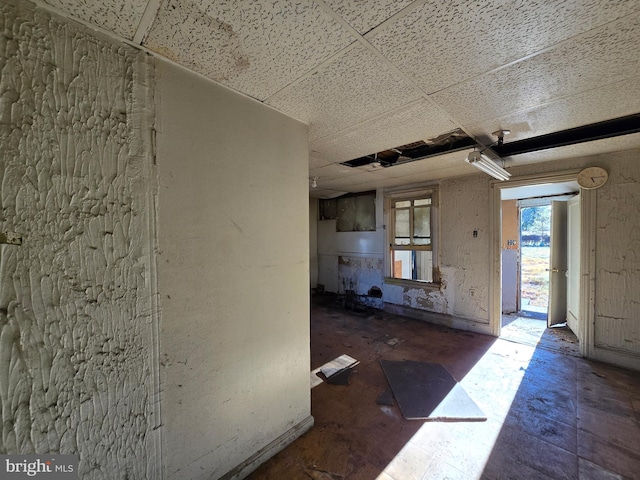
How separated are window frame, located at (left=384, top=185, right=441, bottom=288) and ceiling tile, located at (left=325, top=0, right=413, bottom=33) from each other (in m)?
3.55

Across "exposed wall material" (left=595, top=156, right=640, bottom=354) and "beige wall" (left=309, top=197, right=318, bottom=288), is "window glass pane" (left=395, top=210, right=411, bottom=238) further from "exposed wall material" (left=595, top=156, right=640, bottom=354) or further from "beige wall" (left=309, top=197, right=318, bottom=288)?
"exposed wall material" (left=595, top=156, right=640, bottom=354)

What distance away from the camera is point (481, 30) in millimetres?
1081

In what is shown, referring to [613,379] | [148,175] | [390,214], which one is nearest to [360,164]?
[390,214]

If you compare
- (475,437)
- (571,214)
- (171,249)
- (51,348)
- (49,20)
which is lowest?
(475,437)

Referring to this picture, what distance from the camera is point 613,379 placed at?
2.49 m

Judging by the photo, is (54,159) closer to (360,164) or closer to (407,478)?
(407,478)

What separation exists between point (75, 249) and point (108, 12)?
3.08 ft

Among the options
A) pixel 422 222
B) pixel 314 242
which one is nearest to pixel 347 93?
pixel 422 222

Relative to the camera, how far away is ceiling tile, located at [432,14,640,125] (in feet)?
3.77

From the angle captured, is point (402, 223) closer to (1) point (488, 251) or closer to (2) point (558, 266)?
(1) point (488, 251)

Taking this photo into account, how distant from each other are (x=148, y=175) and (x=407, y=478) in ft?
7.43

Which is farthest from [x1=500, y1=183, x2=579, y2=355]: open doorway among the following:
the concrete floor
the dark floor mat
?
the dark floor mat

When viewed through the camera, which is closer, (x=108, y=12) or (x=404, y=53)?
(x=108, y=12)

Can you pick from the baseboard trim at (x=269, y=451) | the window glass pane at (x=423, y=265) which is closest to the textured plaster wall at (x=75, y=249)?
the baseboard trim at (x=269, y=451)
